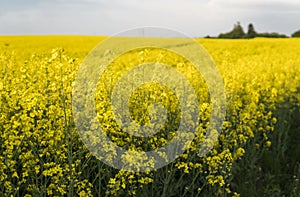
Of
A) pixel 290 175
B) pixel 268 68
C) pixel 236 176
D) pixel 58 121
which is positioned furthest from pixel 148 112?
pixel 268 68

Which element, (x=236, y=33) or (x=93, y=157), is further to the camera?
(x=236, y=33)

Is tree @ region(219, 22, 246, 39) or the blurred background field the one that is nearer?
the blurred background field

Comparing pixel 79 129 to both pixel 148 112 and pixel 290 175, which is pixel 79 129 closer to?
pixel 148 112

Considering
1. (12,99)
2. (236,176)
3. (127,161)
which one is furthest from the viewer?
(236,176)

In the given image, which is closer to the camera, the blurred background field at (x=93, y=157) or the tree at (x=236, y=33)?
the blurred background field at (x=93, y=157)

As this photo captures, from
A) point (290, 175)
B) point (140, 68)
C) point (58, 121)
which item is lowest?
point (290, 175)

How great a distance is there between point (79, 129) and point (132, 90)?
0.78 metres

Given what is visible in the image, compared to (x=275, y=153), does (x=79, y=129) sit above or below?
above

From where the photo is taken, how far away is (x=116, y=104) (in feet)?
13.8

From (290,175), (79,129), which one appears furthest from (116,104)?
(290,175)

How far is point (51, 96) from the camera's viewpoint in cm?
406

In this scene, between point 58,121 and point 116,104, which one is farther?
point 116,104

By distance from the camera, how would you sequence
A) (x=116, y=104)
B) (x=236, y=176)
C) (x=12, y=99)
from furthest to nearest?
1. (x=236, y=176)
2. (x=116, y=104)
3. (x=12, y=99)

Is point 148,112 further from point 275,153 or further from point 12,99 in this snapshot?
point 275,153
